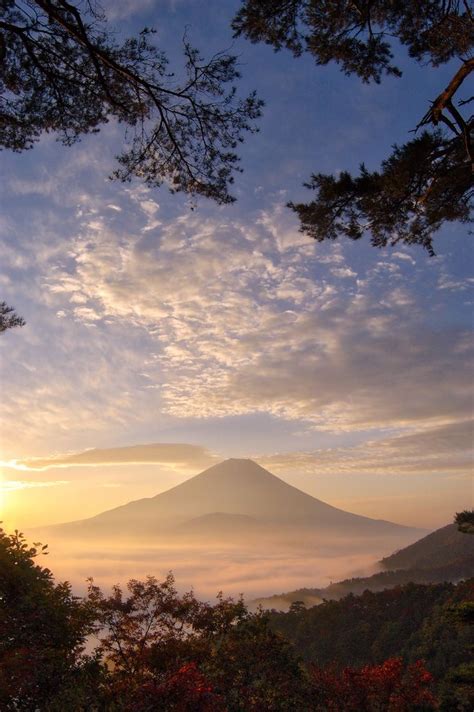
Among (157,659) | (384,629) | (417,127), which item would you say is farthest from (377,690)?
(384,629)

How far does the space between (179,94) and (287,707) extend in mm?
12943

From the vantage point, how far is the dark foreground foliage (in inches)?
296

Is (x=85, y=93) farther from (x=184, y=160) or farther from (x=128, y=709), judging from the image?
(x=128, y=709)

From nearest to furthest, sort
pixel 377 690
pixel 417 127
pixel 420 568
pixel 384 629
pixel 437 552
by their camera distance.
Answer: pixel 417 127
pixel 377 690
pixel 384 629
pixel 420 568
pixel 437 552

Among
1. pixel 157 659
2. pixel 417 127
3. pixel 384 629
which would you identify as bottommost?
pixel 384 629

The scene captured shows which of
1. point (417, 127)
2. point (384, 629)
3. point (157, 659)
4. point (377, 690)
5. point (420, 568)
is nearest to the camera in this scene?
point (417, 127)

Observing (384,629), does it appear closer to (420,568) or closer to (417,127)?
(417,127)

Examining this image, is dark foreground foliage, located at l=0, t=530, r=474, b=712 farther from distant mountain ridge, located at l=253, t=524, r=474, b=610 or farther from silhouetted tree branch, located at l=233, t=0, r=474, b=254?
distant mountain ridge, located at l=253, t=524, r=474, b=610

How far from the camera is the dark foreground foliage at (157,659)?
7516 millimetres

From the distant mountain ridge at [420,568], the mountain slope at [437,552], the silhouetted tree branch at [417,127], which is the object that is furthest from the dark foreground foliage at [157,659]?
the mountain slope at [437,552]

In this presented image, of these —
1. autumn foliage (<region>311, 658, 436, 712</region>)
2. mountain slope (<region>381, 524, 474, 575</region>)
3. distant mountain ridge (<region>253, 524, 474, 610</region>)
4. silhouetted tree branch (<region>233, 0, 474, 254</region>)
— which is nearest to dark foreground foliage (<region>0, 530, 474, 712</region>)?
autumn foliage (<region>311, 658, 436, 712</region>)

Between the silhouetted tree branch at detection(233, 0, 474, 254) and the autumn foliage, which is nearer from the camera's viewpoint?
the silhouetted tree branch at detection(233, 0, 474, 254)

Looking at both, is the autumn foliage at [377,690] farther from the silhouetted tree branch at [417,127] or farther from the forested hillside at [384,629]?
the forested hillside at [384,629]

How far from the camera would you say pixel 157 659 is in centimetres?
1184
